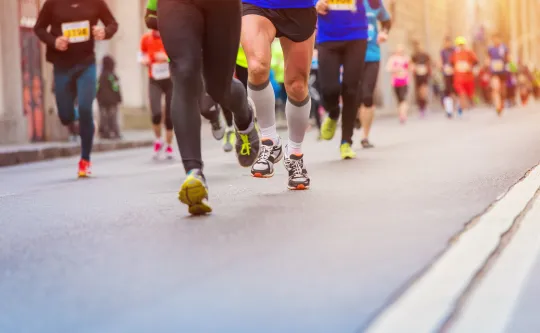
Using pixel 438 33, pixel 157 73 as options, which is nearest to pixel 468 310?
pixel 157 73

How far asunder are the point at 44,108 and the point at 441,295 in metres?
16.8

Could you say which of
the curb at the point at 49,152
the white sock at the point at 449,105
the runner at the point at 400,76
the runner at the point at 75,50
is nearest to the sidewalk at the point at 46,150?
the curb at the point at 49,152

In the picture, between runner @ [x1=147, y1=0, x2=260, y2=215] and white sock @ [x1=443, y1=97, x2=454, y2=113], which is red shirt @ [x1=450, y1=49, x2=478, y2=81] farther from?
runner @ [x1=147, y1=0, x2=260, y2=215]

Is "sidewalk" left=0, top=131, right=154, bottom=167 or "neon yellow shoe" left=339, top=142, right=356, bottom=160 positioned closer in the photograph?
"neon yellow shoe" left=339, top=142, right=356, bottom=160

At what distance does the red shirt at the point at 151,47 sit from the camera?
1234 cm

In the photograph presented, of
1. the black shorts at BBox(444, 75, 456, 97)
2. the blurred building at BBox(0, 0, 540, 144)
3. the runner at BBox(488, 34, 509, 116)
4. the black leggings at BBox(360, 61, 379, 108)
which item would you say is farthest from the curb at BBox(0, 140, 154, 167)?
the runner at BBox(488, 34, 509, 116)

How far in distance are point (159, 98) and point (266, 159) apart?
5522 mm

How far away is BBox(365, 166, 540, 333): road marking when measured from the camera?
3.26 m

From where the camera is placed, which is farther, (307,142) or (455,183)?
(307,142)

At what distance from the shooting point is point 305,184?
24.1ft

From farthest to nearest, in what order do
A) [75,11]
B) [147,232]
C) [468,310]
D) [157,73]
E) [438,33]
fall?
1. [438,33]
2. [157,73]
3. [75,11]
4. [147,232]
5. [468,310]

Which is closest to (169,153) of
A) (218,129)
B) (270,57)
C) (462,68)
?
(218,129)

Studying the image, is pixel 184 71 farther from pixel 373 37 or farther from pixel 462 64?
pixel 462 64

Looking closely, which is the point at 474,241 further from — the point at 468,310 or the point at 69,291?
the point at 69,291
